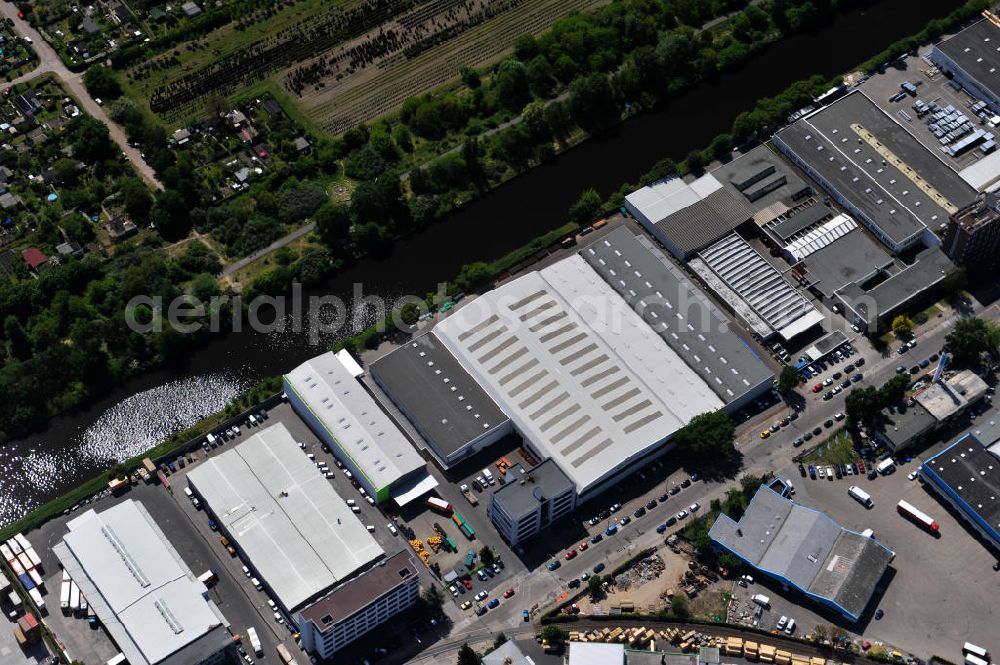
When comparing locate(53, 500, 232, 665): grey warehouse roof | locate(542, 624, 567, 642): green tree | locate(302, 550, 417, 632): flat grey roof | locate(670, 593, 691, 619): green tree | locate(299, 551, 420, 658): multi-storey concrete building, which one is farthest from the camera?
locate(670, 593, 691, 619): green tree

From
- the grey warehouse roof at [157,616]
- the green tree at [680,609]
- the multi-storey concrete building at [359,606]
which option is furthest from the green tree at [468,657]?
the grey warehouse roof at [157,616]

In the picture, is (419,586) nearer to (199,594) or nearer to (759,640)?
(199,594)

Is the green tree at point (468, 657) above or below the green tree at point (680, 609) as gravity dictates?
above

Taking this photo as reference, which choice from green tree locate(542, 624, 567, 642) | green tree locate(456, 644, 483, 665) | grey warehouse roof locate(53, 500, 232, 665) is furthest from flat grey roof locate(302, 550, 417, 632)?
green tree locate(542, 624, 567, 642)

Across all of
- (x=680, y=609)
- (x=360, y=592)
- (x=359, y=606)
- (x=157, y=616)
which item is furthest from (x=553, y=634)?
(x=157, y=616)

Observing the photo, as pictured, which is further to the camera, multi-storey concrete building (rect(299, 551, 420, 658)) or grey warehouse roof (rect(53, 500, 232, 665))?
grey warehouse roof (rect(53, 500, 232, 665))

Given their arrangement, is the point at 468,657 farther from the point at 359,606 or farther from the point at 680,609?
the point at 680,609

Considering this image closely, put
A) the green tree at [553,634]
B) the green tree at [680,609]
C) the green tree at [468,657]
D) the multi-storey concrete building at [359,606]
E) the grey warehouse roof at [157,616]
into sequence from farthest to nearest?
1. the green tree at [680,609]
2. the green tree at [553,634]
3. the grey warehouse roof at [157,616]
4. the green tree at [468,657]
5. the multi-storey concrete building at [359,606]

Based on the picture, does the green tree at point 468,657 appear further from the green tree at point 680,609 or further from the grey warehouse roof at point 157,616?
the grey warehouse roof at point 157,616

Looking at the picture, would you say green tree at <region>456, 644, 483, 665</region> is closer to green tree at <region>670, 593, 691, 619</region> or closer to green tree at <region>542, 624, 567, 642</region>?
green tree at <region>542, 624, 567, 642</region>

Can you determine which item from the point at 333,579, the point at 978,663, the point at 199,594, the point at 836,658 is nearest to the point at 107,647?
the point at 199,594

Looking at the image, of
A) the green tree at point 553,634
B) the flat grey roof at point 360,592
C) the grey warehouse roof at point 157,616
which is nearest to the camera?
the flat grey roof at point 360,592
